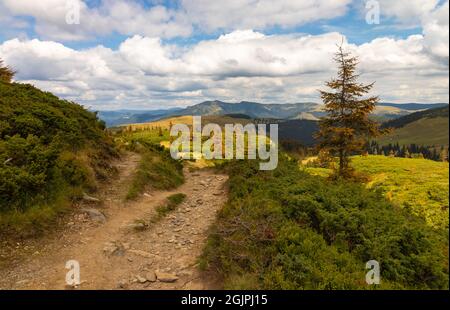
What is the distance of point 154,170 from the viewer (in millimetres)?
20906

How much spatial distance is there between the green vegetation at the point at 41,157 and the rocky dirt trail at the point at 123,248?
38.8 inches

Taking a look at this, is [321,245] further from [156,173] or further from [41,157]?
[156,173]

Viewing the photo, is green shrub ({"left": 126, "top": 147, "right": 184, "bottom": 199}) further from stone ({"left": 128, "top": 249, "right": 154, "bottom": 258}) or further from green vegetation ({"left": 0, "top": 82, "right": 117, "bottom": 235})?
stone ({"left": 128, "top": 249, "right": 154, "bottom": 258})

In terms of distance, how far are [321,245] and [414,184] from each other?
1206 cm

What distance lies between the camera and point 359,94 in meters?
20.0

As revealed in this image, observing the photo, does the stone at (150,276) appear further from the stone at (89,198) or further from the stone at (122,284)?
the stone at (89,198)

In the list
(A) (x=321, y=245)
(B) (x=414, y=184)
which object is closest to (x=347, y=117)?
(B) (x=414, y=184)

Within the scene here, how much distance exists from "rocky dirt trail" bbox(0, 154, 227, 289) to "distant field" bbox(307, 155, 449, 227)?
9121 millimetres

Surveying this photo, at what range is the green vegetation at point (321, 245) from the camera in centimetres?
854

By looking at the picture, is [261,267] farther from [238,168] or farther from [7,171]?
[238,168]

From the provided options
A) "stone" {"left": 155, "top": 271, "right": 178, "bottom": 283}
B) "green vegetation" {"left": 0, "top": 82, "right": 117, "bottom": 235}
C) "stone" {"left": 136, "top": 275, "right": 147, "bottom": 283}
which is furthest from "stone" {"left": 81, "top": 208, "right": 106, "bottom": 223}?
"stone" {"left": 155, "top": 271, "right": 178, "bottom": 283}
